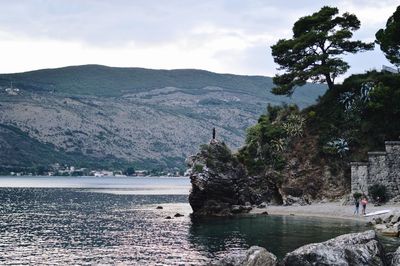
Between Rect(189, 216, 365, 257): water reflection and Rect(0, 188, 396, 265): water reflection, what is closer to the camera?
Rect(0, 188, 396, 265): water reflection

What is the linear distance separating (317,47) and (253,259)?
58.7m

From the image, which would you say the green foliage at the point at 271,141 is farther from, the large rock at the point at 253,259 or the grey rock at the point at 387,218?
the large rock at the point at 253,259

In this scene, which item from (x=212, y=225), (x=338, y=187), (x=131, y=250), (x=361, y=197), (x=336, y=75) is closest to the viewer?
(x=131, y=250)

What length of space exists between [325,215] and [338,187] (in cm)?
948

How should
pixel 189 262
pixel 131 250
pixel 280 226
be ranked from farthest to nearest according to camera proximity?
pixel 280 226, pixel 131 250, pixel 189 262

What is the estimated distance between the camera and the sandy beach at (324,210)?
6356 centimetres

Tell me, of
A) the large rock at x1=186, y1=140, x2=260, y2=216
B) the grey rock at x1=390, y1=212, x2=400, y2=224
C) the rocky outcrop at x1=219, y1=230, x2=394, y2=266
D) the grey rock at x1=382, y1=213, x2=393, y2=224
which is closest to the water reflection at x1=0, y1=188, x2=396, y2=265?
the grey rock at x1=382, y1=213, x2=393, y2=224

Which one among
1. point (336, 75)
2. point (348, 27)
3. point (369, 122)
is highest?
point (348, 27)

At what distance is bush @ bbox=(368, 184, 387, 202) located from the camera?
222ft

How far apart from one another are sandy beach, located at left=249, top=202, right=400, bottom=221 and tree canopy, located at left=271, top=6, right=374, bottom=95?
20794 mm

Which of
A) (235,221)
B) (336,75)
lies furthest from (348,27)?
(235,221)

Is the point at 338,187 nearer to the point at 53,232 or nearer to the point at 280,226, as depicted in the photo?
the point at 280,226

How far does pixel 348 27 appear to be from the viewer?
8431cm

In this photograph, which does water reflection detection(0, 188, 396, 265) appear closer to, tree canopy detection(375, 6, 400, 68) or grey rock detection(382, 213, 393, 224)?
grey rock detection(382, 213, 393, 224)
